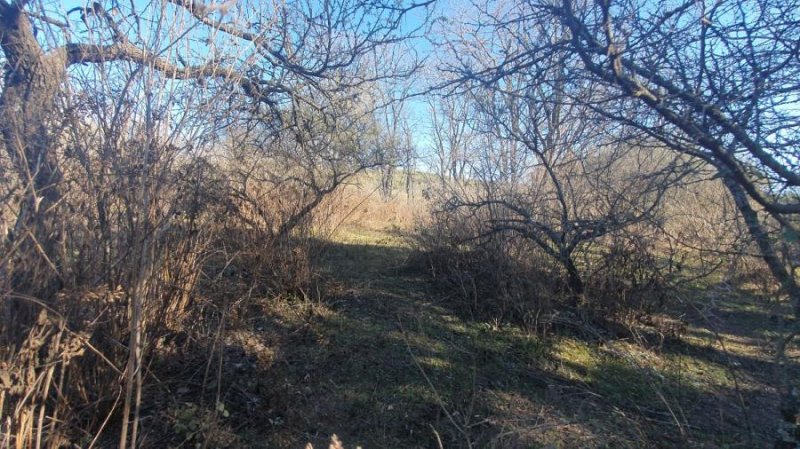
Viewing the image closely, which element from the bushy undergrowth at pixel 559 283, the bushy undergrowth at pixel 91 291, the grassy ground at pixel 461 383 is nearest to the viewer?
the bushy undergrowth at pixel 91 291

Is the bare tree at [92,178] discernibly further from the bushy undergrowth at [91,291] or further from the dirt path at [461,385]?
the dirt path at [461,385]

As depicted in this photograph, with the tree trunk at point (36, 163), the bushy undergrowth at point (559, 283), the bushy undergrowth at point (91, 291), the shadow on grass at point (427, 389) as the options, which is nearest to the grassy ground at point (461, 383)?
the shadow on grass at point (427, 389)

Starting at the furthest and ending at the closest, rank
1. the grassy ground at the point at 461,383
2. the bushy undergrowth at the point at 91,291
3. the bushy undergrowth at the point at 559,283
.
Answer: the bushy undergrowth at the point at 559,283 → the grassy ground at the point at 461,383 → the bushy undergrowth at the point at 91,291

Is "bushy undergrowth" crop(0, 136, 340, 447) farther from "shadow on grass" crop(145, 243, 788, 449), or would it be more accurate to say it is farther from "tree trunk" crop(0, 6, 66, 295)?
"shadow on grass" crop(145, 243, 788, 449)

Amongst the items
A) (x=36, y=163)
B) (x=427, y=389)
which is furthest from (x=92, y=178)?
(x=427, y=389)

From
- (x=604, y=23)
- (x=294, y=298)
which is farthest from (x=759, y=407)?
(x=294, y=298)

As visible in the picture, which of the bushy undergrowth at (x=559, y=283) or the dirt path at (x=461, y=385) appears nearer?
the dirt path at (x=461, y=385)

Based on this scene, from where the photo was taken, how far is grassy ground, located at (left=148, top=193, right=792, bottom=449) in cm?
276

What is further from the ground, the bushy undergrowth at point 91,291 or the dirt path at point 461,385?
the bushy undergrowth at point 91,291

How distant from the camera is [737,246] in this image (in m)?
2.71

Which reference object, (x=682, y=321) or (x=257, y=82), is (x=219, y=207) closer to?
(x=257, y=82)

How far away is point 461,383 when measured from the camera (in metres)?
3.39

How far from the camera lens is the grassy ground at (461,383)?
9.05 ft

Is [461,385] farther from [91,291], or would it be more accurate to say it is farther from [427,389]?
[91,291]
